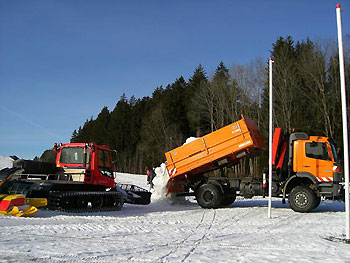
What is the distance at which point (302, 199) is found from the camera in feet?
43.2

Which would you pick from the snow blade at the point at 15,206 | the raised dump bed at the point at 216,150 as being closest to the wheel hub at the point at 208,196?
the raised dump bed at the point at 216,150

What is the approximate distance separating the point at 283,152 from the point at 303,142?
2.79 ft

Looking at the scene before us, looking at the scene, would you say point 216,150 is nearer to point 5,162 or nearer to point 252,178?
point 252,178

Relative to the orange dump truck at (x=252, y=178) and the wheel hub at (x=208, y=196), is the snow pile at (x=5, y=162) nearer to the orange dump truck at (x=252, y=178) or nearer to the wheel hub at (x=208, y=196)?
the orange dump truck at (x=252, y=178)

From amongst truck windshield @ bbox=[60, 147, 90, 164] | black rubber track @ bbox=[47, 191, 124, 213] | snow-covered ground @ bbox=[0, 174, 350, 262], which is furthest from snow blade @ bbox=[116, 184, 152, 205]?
snow-covered ground @ bbox=[0, 174, 350, 262]

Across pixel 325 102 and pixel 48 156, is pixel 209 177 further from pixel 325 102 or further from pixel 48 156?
pixel 325 102

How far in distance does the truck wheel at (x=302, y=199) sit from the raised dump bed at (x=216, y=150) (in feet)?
7.33

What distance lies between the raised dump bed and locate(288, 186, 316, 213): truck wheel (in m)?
2.23

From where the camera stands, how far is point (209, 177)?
15.1 m

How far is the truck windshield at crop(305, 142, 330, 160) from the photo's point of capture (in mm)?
13383

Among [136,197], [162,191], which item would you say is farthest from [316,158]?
[136,197]

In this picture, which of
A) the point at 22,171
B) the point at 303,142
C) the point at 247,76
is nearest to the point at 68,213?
the point at 22,171

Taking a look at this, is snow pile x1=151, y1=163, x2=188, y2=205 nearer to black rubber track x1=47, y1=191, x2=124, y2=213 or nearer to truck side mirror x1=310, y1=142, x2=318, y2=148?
black rubber track x1=47, y1=191, x2=124, y2=213

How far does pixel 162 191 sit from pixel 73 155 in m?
4.56
